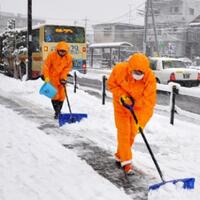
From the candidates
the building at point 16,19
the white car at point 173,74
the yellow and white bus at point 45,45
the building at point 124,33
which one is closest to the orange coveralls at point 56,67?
the white car at point 173,74

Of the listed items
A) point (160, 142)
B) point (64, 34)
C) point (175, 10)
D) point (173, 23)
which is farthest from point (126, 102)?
point (175, 10)

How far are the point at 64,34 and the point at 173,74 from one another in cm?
619

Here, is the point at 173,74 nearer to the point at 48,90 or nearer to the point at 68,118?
the point at 48,90

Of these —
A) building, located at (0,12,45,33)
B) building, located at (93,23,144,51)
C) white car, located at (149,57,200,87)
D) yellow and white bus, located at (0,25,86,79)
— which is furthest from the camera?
building, located at (0,12,45,33)

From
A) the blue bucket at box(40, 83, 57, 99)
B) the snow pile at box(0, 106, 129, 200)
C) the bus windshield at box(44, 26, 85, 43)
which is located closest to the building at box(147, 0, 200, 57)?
the bus windshield at box(44, 26, 85, 43)

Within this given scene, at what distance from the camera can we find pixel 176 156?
7.08m

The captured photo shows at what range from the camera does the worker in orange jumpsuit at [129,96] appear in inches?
228

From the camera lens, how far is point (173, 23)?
2301 inches

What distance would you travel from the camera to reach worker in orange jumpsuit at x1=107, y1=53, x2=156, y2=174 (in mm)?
5793

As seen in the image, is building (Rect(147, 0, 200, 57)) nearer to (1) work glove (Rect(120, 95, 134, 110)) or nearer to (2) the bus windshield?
(2) the bus windshield

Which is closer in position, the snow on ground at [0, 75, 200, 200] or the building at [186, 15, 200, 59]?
the snow on ground at [0, 75, 200, 200]

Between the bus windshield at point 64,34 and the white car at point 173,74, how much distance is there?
4.48 metres

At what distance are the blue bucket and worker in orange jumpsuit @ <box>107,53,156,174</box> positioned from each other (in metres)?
3.80

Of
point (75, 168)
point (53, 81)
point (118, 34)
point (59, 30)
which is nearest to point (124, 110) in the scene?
point (75, 168)
